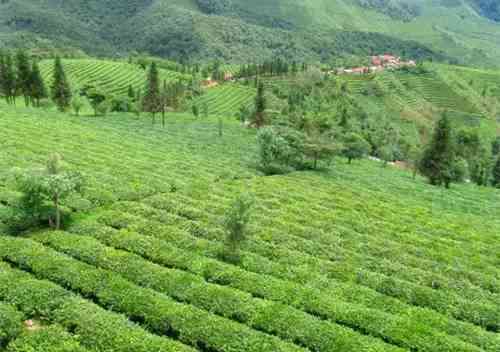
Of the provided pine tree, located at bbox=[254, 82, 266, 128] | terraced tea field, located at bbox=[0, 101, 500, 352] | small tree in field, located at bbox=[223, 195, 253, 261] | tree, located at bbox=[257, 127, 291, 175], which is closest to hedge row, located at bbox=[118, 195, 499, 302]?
terraced tea field, located at bbox=[0, 101, 500, 352]

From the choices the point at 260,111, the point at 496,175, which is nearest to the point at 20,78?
the point at 260,111

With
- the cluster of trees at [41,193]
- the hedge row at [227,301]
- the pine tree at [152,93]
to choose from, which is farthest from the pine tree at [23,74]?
the hedge row at [227,301]

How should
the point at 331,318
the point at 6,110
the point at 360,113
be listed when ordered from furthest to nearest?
1. the point at 360,113
2. the point at 6,110
3. the point at 331,318

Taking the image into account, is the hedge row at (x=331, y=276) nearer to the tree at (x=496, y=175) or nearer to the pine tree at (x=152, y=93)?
the pine tree at (x=152, y=93)

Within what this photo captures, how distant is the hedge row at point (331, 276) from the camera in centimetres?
2597

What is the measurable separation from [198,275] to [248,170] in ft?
114

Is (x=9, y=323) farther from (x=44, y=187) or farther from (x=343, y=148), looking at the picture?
(x=343, y=148)

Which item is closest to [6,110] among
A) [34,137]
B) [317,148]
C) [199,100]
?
[34,137]

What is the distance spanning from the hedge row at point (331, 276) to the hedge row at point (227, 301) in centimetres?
416

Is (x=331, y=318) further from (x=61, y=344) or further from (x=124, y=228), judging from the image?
(x=124, y=228)

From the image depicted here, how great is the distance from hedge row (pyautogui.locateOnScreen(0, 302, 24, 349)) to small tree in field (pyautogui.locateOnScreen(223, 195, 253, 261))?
12.6m

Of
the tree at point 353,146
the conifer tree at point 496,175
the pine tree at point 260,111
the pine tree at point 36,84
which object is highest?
the pine tree at point 36,84

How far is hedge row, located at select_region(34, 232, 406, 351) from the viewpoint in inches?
833

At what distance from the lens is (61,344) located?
19.0 m
